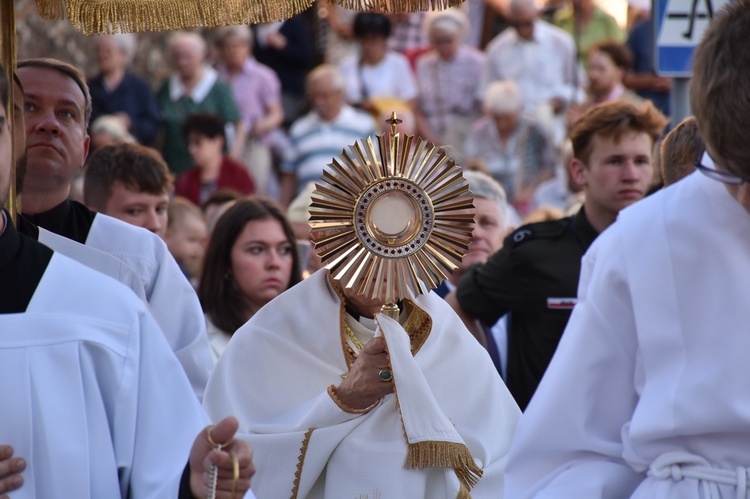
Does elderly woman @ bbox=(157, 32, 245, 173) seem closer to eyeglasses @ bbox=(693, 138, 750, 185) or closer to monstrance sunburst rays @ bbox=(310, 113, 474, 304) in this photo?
monstrance sunburst rays @ bbox=(310, 113, 474, 304)

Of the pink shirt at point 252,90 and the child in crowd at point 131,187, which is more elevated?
the child in crowd at point 131,187

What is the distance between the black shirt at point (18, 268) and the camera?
10.0 ft

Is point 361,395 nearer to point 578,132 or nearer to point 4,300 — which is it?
point 4,300

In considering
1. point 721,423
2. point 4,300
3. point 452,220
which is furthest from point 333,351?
point 721,423

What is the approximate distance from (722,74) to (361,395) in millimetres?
1918

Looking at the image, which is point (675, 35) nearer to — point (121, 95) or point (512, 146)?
point (512, 146)

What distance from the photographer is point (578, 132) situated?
5.95 meters

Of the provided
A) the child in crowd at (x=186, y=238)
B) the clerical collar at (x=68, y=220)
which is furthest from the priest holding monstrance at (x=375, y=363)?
the child in crowd at (x=186, y=238)

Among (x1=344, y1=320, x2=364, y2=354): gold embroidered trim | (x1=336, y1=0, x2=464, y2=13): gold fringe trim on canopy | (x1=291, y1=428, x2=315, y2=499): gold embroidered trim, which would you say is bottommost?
(x1=291, y1=428, x2=315, y2=499): gold embroidered trim

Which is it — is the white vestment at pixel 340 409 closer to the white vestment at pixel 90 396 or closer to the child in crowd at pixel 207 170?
the white vestment at pixel 90 396

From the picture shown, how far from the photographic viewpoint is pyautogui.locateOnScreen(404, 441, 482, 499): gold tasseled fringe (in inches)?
160

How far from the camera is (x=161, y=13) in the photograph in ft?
14.1

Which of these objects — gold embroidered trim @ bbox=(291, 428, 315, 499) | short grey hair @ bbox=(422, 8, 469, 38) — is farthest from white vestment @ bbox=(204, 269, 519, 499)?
short grey hair @ bbox=(422, 8, 469, 38)

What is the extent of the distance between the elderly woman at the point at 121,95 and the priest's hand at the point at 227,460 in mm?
8593
